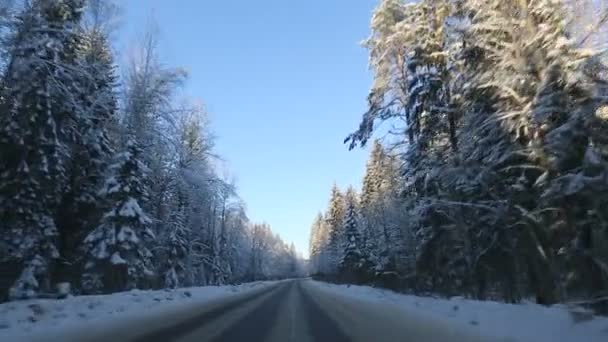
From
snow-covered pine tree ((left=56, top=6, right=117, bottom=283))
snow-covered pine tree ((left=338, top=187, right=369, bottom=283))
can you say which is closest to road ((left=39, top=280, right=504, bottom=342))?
snow-covered pine tree ((left=56, top=6, right=117, bottom=283))

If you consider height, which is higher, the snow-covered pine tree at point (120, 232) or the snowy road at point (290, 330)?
the snow-covered pine tree at point (120, 232)

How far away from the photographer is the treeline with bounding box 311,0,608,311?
14016 mm

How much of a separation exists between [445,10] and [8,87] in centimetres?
1652

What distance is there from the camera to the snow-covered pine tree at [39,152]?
17969 millimetres

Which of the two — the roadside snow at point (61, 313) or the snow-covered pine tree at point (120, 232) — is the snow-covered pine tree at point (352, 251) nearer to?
A: the snow-covered pine tree at point (120, 232)

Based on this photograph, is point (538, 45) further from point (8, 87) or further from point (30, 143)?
point (30, 143)

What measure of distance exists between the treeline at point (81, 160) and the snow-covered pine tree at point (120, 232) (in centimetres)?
6

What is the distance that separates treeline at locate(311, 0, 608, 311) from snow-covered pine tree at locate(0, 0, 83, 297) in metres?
12.5

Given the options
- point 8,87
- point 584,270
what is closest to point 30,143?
point 8,87

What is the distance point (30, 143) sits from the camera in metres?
20.9

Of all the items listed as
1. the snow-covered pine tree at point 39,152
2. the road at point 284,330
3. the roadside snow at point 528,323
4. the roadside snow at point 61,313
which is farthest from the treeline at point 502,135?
the snow-covered pine tree at point 39,152

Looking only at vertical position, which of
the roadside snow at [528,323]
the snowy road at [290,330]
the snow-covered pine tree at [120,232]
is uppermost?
the snow-covered pine tree at [120,232]

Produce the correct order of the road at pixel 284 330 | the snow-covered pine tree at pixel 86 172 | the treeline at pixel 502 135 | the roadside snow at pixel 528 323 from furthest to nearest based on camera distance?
the snow-covered pine tree at pixel 86 172 → the treeline at pixel 502 135 → the road at pixel 284 330 → the roadside snow at pixel 528 323

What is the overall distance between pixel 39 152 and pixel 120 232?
6.94 metres
